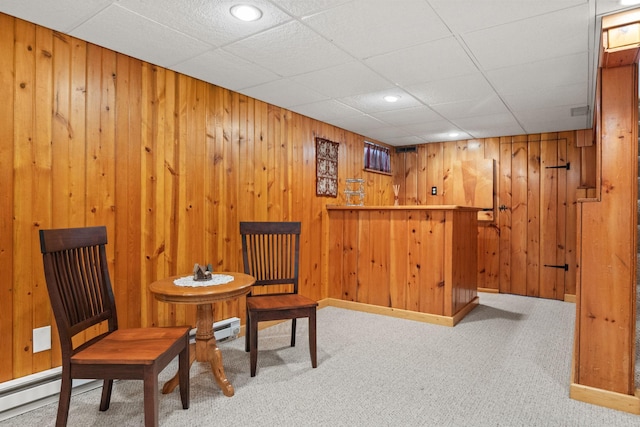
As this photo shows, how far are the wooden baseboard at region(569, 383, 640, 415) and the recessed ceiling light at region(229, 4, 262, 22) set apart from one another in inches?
112

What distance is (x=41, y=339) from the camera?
2.21 meters

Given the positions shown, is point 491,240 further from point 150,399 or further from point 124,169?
point 150,399

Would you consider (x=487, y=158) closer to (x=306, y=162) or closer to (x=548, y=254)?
(x=548, y=254)

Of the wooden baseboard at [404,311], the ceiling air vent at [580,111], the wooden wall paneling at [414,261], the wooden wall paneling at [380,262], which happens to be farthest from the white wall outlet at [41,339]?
the ceiling air vent at [580,111]

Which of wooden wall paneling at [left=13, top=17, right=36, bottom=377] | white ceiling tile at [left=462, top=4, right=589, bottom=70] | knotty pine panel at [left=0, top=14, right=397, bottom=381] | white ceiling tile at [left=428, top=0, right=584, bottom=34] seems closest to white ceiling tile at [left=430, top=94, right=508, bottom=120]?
white ceiling tile at [left=462, top=4, right=589, bottom=70]

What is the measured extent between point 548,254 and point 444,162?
190cm

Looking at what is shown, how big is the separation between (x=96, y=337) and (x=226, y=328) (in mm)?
1369

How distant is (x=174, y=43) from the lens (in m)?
2.43

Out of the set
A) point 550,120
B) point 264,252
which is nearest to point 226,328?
point 264,252

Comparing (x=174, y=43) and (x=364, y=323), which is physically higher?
(x=174, y=43)

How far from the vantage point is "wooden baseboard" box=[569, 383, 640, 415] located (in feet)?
6.94

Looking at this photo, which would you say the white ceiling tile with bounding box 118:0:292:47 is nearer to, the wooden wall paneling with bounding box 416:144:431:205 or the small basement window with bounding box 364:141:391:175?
the small basement window with bounding box 364:141:391:175

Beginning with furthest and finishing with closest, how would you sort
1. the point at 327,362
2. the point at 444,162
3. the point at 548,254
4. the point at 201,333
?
the point at 444,162, the point at 548,254, the point at 327,362, the point at 201,333

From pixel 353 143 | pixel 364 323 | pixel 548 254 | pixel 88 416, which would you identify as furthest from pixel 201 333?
pixel 548 254
